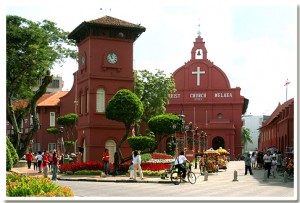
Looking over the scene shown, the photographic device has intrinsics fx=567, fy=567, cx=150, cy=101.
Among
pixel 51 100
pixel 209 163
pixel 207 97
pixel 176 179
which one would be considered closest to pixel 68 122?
pixel 51 100

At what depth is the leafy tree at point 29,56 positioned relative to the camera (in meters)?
38.4

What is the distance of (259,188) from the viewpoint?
76.2ft

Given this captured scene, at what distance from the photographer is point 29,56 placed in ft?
128

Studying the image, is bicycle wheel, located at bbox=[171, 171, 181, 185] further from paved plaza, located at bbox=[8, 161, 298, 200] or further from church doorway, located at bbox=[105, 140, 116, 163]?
church doorway, located at bbox=[105, 140, 116, 163]

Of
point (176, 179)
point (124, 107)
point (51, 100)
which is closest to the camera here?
point (176, 179)

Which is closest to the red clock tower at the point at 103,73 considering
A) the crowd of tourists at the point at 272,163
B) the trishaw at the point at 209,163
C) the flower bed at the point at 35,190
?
the trishaw at the point at 209,163

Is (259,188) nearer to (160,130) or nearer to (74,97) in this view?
(160,130)

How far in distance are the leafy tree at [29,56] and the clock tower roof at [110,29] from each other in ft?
13.5

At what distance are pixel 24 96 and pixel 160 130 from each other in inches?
498

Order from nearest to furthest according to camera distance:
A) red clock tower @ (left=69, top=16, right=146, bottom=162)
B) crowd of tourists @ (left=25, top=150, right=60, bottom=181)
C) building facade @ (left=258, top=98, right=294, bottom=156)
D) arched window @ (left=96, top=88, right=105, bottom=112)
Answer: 1. crowd of tourists @ (left=25, top=150, right=60, bottom=181)
2. red clock tower @ (left=69, top=16, right=146, bottom=162)
3. arched window @ (left=96, top=88, right=105, bottom=112)
4. building facade @ (left=258, top=98, right=294, bottom=156)

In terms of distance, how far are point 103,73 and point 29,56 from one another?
21.1ft

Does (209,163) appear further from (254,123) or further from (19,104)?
(254,123)

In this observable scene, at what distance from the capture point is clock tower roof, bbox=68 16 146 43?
35.3 m

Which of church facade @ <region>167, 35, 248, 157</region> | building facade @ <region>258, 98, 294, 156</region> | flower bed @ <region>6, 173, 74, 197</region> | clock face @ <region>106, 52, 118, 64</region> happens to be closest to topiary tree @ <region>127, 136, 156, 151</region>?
clock face @ <region>106, 52, 118, 64</region>
